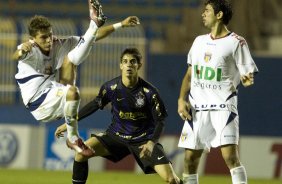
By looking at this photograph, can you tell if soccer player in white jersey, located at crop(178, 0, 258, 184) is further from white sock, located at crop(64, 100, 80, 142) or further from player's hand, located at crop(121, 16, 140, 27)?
white sock, located at crop(64, 100, 80, 142)

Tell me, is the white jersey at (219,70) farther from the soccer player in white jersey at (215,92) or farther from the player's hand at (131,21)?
the player's hand at (131,21)

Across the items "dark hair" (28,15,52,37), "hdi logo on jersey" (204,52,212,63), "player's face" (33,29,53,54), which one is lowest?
"hdi logo on jersey" (204,52,212,63)

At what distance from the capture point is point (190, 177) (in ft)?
31.0

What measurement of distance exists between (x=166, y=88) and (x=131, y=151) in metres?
7.29

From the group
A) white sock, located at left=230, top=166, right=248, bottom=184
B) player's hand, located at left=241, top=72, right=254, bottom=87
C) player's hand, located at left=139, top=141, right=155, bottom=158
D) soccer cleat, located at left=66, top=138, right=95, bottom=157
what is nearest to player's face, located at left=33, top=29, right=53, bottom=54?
soccer cleat, located at left=66, top=138, right=95, bottom=157

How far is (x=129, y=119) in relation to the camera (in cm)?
997

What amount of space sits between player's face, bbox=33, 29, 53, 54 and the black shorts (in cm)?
116

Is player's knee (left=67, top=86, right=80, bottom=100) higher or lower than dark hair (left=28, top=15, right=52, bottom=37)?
lower

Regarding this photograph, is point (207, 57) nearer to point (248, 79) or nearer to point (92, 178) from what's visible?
point (248, 79)

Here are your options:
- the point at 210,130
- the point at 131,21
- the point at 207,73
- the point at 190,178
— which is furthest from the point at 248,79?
the point at 131,21

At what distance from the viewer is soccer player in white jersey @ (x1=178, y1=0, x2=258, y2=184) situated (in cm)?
916

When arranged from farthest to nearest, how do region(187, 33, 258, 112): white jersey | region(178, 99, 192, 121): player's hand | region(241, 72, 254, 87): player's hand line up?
region(178, 99, 192, 121): player's hand
region(187, 33, 258, 112): white jersey
region(241, 72, 254, 87): player's hand

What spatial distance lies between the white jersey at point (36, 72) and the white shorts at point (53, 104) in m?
0.11

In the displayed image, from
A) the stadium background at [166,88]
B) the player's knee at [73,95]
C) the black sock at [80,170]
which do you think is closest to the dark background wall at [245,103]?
the stadium background at [166,88]
